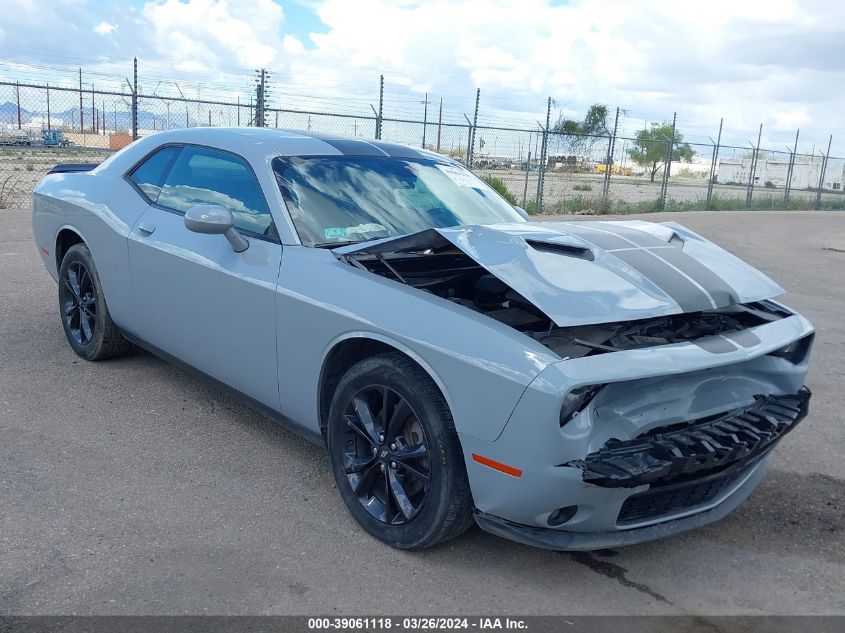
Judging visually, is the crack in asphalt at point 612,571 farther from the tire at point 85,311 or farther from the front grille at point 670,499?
the tire at point 85,311

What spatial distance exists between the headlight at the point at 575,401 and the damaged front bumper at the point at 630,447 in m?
0.02

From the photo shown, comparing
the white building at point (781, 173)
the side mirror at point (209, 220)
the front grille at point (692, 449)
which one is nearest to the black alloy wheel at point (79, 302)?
the side mirror at point (209, 220)

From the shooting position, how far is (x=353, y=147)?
4.29m

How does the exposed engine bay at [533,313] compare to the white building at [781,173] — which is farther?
the white building at [781,173]

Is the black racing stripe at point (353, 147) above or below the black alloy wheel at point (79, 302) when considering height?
above

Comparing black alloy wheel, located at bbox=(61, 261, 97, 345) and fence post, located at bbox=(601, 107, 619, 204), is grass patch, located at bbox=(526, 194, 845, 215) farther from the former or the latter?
black alloy wheel, located at bbox=(61, 261, 97, 345)

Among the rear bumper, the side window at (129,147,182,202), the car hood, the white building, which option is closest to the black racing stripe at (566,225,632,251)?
the car hood

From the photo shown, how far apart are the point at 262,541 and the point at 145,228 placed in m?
2.06

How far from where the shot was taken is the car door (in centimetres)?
365

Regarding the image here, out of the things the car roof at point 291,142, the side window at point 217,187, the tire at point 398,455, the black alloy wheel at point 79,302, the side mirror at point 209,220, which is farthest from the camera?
the black alloy wheel at point 79,302

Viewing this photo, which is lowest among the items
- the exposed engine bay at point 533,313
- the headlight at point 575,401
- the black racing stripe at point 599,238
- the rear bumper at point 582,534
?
the rear bumper at point 582,534

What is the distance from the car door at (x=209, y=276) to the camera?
3.65m

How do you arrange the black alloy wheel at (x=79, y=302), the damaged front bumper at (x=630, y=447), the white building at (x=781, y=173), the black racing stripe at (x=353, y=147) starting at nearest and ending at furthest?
the damaged front bumper at (x=630, y=447) → the black racing stripe at (x=353, y=147) → the black alloy wheel at (x=79, y=302) → the white building at (x=781, y=173)

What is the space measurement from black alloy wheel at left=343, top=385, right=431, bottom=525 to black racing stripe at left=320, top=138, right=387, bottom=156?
5.17 feet
